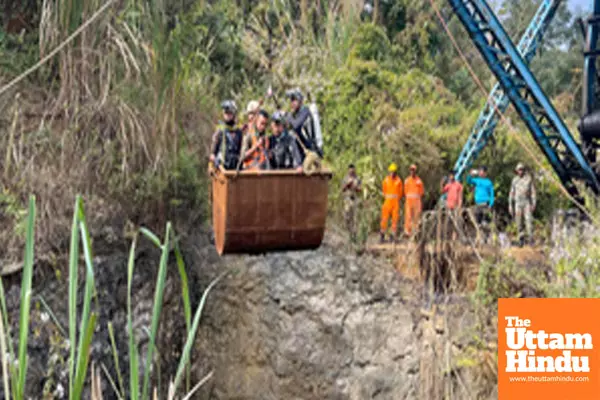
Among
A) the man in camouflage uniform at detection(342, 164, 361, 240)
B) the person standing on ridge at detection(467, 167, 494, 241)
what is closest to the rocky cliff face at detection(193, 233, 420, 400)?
the man in camouflage uniform at detection(342, 164, 361, 240)

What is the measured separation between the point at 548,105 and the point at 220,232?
4.59 metres

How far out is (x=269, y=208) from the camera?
344 cm

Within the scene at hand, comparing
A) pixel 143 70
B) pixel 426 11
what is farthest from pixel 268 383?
pixel 426 11

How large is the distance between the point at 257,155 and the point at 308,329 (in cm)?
402

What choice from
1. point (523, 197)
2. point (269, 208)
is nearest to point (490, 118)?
point (523, 197)

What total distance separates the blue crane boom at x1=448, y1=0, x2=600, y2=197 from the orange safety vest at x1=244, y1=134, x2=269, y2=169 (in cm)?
372

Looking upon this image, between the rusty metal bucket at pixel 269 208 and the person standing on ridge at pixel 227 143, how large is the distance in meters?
0.11

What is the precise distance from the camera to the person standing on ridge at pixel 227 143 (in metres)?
3.61

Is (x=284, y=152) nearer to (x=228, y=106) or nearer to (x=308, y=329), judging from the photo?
(x=228, y=106)

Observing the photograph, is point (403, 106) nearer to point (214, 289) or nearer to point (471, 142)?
point (471, 142)

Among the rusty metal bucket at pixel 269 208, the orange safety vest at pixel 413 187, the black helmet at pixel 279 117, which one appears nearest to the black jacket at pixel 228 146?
the rusty metal bucket at pixel 269 208

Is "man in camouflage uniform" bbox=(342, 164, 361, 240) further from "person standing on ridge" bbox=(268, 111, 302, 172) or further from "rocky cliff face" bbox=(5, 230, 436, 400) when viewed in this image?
"person standing on ridge" bbox=(268, 111, 302, 172)

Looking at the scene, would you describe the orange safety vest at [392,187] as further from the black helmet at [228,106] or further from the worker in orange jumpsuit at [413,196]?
the black helmet at [228,106]

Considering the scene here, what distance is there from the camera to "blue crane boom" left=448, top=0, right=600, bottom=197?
263 inches
